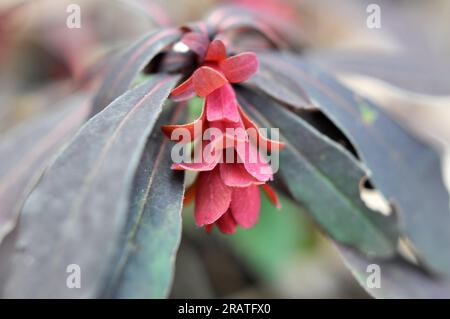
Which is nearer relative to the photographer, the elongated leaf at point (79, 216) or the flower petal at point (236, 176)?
the elongated leaf at point (79, 216)

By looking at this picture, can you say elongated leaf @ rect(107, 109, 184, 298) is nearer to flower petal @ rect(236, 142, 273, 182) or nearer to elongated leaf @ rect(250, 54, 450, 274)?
flower petal @ rect(236, 142, 273, 182)

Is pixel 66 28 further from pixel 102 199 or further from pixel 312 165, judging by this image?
pixel 102 199

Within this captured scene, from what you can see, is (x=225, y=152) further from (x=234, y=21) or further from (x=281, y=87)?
(x=234, y=21)

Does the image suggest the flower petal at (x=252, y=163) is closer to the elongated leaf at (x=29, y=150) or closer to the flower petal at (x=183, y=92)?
the flower petal at (x=183, y=92)

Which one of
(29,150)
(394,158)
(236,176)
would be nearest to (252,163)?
(236,176)

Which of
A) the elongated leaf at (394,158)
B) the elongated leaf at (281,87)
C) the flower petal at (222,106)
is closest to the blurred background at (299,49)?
the elongated leaf at (394,158)

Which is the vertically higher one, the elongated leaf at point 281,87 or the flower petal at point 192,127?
the elongated leaf at point 281,87
